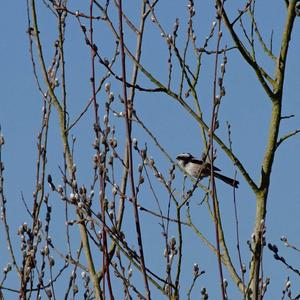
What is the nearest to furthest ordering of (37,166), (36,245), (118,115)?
(36,245) < (37,166) < (118,115)

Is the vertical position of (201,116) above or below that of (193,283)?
above

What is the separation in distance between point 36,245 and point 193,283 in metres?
0.91

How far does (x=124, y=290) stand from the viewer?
4.32m

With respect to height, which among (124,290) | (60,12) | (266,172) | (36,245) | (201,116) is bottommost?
(124,290)

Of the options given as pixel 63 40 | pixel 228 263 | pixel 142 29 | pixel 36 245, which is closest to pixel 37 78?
pixel 63 40

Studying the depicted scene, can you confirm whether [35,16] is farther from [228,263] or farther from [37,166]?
[228,263]

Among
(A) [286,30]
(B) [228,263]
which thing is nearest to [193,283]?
(B) [228,263]

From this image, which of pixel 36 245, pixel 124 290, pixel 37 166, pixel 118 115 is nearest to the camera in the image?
pixel 124 290

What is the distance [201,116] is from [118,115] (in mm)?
627

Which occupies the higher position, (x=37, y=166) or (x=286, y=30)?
(x=286, y=30)

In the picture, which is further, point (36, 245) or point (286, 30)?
point (286, 30)

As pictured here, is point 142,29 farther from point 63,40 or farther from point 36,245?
point 36,245

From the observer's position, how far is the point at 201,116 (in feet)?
17.5

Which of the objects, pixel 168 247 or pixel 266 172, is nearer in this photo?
pixel 168 247
